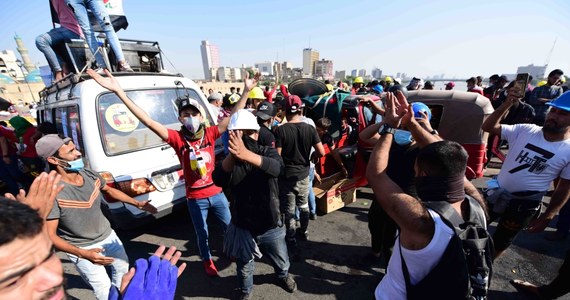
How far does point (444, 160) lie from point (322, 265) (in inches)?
94.9

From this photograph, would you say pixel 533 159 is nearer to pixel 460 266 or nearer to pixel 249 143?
pixel 460 266

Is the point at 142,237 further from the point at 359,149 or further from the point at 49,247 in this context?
the point at 359,149

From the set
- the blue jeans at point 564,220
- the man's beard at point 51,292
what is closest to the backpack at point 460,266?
the man's beard at point 51,292

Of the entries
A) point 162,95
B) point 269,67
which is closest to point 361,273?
point 162,95

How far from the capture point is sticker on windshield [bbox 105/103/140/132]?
309cm

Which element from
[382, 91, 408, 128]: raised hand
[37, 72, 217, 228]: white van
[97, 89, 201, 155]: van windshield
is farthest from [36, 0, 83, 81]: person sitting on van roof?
[382, 91, 408, 128]: raised hand

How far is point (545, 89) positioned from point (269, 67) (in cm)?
13693

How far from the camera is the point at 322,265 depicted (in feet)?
10.1

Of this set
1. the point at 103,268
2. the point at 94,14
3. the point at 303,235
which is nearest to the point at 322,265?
the point at 303,235

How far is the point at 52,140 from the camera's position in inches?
73.5

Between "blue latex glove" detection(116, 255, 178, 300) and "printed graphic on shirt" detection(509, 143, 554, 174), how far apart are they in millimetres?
3241

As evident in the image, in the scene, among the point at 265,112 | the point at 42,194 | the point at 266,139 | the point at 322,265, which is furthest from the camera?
the point at 265,112

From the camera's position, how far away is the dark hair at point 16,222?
66 cm

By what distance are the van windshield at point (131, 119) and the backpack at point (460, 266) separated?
3.41 meters
